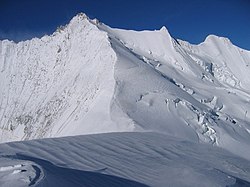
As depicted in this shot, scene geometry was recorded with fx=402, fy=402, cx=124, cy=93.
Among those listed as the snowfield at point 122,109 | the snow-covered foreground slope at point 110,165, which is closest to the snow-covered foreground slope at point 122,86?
the snowfield at point 122,109

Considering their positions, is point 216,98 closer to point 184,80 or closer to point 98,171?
point 184,80

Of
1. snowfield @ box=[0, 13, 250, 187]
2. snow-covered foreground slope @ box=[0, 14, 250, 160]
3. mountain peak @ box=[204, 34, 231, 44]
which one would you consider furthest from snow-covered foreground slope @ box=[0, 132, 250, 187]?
mountain peak @ box=[204, 34, 231, 44]

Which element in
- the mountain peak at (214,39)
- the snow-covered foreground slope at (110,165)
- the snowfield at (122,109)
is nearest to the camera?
the snow-covered foreground slope at (110,165)

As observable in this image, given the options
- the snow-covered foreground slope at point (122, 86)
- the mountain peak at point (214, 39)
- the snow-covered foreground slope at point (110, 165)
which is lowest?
the snow-covered foreground slope at point (110, 165)

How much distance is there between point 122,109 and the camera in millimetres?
29391

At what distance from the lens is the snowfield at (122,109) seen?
11264mm

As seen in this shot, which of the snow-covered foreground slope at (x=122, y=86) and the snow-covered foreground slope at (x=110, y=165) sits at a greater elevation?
the snow-covered foreground slope at (x=122, y=86)

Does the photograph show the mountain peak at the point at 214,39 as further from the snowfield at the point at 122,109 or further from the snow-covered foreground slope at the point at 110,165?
the snow-covered foreground slope at the point at 110,165

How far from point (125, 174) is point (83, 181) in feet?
6.65

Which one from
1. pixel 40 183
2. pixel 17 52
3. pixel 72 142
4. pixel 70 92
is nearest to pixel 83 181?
pixel 40 183

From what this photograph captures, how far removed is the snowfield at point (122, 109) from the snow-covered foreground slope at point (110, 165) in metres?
0.04

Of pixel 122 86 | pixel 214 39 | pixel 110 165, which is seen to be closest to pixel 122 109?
pixel 122 86

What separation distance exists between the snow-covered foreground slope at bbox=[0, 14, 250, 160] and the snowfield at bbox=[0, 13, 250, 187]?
0.50 feet

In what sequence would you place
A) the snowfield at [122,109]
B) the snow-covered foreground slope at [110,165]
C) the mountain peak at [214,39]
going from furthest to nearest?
the mountain peak at [214,39] → the snowfield at [122,109] → the snow-covered foreground slope at [110,165]
